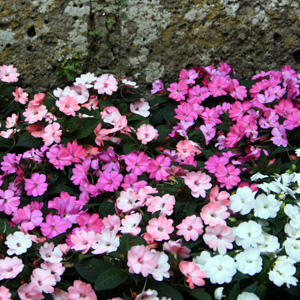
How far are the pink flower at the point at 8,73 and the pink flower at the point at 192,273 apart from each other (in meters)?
1.63

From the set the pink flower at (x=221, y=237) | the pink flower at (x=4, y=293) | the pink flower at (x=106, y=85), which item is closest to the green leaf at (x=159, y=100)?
the pink flower at (x=106, y=85)

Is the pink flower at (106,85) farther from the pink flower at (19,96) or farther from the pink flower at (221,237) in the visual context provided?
the pink flower at (221,237)

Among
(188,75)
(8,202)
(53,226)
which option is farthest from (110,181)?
(188,75)

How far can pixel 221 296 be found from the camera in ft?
4.87

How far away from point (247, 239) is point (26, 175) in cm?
107

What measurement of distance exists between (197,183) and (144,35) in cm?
129

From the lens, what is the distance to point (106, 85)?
100 inches

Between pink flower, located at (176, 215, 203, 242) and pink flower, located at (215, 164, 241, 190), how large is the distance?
341 millimetres

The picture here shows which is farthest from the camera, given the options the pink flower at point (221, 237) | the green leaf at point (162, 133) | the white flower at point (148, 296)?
the green leaf at point (162, 133)

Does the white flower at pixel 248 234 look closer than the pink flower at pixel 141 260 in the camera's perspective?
No

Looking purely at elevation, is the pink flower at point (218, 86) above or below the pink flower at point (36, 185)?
below

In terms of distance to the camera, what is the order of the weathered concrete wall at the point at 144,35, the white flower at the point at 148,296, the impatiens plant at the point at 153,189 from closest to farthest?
the white flower at the point at 148,296 → the impatiens plant at the point at 153,189 → the weathered concrete wall at the point at 144,35

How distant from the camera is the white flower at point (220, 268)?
4.88 feet

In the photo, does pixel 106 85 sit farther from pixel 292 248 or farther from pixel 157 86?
pixel 292 248
